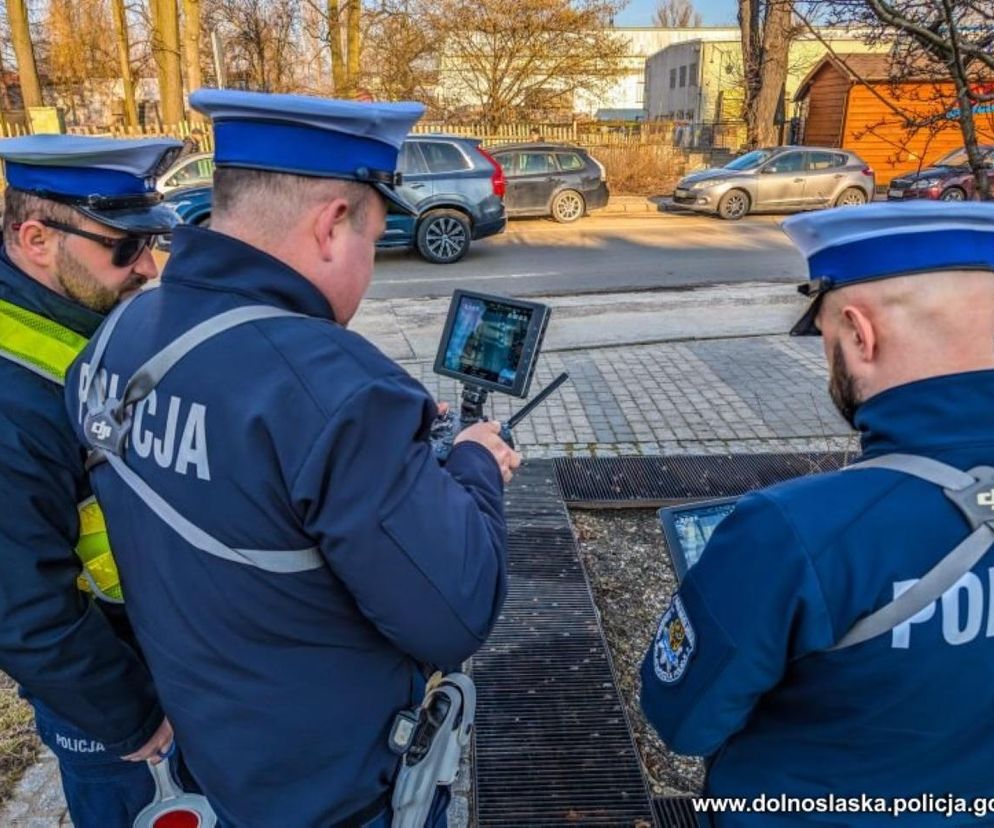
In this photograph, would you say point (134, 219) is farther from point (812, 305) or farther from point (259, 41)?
point (259, 41)

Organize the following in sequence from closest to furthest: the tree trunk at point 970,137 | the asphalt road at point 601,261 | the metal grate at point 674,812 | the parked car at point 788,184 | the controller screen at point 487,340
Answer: the controller screen at point 487,340 < the metal grate at point 674,812 < the tree trunk at point 970,137 < the asphalt road at point 601,261 < the parked car at point 788,184

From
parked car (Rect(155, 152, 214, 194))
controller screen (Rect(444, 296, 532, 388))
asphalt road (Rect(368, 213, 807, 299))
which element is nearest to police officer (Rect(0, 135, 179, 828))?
controller screen (Rect(444, 296, 532, 388))

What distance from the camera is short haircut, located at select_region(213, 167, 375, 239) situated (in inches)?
49.9

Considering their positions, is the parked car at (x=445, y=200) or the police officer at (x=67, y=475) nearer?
the police officer at (x=67, y=475)

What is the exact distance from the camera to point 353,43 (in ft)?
63.6

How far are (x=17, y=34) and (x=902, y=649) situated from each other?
24077 mm

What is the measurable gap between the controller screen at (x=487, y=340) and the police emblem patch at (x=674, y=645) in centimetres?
76

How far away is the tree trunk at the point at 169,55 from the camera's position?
18.2 meters

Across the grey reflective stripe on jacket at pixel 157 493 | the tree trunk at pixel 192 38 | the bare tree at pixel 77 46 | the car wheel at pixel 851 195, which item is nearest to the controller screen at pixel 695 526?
the grey reflective stripe on jacket at pixel 157 493

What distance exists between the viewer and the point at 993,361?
1.15m

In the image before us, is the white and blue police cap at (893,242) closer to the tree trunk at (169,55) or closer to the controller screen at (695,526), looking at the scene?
the controller screen at (695,526)

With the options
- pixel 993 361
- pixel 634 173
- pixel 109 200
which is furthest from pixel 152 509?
pixel 634 173

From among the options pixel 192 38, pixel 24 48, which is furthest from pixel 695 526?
pixel 24 48

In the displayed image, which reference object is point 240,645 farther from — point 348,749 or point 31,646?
point 31,646
